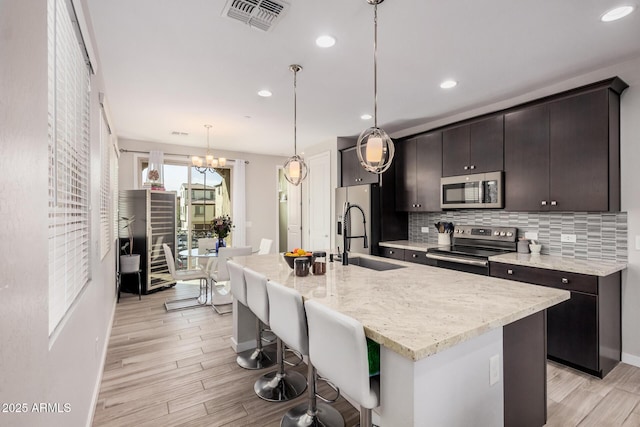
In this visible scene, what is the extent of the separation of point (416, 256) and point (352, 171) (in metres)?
1.76

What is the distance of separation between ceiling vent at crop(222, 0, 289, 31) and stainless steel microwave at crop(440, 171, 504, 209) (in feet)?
9.05

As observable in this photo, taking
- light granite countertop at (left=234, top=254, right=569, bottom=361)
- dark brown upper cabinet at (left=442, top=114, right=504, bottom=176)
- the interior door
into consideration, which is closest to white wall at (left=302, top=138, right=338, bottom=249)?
the interior door

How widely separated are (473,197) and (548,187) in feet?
2.59

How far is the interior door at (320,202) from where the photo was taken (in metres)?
5.68

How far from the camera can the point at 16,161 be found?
81 cm

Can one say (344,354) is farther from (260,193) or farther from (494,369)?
(260,193)

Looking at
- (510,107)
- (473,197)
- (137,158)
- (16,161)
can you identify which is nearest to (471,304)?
(16,161)

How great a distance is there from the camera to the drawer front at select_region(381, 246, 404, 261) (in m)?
4.35

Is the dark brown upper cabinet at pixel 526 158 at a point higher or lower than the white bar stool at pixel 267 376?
higher

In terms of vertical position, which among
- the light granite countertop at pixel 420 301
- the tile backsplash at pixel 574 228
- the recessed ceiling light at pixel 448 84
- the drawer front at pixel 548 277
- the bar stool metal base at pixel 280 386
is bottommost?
the bar stool metal base at pixel 280 386

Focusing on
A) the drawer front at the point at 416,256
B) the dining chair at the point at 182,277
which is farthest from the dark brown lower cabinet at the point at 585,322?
the dining chair at the point at 182,277

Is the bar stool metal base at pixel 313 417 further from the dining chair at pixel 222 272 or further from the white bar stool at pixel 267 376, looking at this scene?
the dining chair at pixel 222 272

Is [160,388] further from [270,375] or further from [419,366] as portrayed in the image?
[419,366]

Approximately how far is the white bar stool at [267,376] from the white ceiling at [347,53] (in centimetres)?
174
